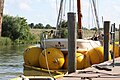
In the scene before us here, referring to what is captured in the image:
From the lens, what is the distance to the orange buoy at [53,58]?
825 inches

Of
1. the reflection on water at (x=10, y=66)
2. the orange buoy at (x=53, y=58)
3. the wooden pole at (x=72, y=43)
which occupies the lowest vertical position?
the reflection on water at (x=10, y=66)

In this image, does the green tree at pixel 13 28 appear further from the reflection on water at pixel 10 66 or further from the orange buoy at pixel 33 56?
the orange buoy at pixel 33 56

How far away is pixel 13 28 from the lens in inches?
3474

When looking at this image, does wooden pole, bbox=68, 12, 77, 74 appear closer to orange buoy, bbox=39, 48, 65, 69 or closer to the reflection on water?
orange buoy, bbox=39, 48, 65, 69

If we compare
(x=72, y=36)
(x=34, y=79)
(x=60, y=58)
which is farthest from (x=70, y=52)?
(x=60, y=58)

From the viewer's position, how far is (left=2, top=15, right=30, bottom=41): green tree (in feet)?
283

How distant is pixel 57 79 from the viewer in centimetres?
1038

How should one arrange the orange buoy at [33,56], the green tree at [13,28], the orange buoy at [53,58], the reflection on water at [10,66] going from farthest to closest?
the green tree at [13,28], the reflection on water at [10,66], the orange buoy at [33,56], the orange buoy at [53,58]

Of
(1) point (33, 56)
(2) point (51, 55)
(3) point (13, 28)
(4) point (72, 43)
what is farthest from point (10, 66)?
(3) point (13, 28)

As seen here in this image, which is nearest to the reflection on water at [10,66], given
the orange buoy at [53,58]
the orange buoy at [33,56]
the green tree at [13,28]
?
the orange buoy at [33,56]

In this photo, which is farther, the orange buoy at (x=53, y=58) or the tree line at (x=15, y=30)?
the tree line at (x=15, y=30)

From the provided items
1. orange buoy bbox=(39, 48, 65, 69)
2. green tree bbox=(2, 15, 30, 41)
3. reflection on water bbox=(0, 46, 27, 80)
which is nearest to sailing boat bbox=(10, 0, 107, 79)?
orange buoy bbox=(39, 48, 65, 69)

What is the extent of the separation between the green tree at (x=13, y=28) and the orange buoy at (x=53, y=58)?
6389cm

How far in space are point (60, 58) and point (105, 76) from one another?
10187 mm
